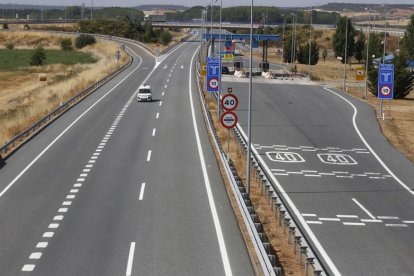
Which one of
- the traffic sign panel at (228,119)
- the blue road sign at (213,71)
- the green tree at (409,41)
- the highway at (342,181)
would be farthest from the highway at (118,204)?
the green tree at (409,41)

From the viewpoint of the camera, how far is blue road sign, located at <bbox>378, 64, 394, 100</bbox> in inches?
1676

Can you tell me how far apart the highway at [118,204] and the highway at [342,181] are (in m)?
2.59

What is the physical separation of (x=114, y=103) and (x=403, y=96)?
2812cm

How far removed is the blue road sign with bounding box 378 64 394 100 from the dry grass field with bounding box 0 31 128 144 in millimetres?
21668

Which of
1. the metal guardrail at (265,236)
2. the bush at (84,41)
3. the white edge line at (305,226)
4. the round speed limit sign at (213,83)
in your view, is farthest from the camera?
Result: the bush at (84,41)

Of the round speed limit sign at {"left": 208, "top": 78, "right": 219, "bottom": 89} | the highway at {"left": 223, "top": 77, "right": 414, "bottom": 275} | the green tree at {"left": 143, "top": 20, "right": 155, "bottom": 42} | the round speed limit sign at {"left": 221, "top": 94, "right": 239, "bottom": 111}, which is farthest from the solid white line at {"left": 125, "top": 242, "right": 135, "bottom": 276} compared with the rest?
the green tree at {"left": 143, "top": 20, "right": 155, "bottom": 42}

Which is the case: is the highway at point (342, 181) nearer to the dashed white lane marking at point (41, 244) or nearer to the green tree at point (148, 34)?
the dashed white lane marking at point (41, 244)

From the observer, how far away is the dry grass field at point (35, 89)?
42.4 meters

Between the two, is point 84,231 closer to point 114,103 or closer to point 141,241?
point 141,241

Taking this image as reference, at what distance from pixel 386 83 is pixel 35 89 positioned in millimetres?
40776

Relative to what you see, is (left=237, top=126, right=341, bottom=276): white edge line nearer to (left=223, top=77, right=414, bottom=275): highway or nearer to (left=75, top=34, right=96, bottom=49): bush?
(left=223, top=77, right=414, bottom=275): highway

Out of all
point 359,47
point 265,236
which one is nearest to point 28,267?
point 265,236

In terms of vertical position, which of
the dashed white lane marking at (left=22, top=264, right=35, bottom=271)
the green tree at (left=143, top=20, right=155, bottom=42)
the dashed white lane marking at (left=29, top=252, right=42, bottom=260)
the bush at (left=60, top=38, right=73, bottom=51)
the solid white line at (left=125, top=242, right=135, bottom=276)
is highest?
the green tree at (left=143, top=20, right=155, bottom=42)

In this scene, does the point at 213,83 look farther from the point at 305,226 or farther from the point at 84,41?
the point at 84,41
